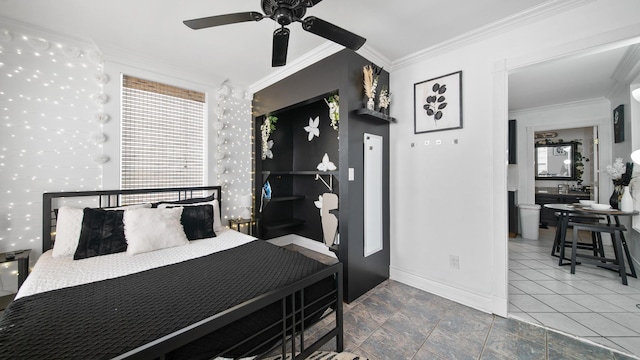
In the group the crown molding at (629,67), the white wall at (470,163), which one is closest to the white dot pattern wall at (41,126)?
the white wall at (470,163)

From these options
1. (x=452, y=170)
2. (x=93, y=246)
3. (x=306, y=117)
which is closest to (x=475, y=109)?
(x=452, y=170)

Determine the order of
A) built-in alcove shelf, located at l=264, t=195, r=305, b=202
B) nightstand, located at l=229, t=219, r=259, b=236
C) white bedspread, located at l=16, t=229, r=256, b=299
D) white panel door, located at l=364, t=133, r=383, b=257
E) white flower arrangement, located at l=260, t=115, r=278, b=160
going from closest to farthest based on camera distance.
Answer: white bedspread, located at l=16, t=229, r=256, b=299, white panel door, located at l=364, t=133, r=383, b=257, nightstand, located at l=229, t=219, r=259, b=236, built-in alcove shelf, located at l=264, t=195, r=305, b=202, white flower arrangement, located at l=260, t=115, r=278, b=160

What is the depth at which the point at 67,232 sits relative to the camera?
1963 millimetres

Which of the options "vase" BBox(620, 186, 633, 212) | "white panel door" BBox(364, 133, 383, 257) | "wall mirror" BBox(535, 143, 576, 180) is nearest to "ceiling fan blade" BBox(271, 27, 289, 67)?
"white panel door" BBox(364, 133, 383, 257)

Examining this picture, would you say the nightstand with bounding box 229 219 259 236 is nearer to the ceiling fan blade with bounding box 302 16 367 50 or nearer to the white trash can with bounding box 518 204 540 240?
the ceiling fan blade with bounding box 302 16 367 50

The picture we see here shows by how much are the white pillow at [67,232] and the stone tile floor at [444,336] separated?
7.60 feet

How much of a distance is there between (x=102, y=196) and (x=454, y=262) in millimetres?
3860

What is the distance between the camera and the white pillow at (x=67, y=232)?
1920mm

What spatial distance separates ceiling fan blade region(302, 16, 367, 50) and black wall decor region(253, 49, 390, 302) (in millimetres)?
704

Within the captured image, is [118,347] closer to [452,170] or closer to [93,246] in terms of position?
[93,246]

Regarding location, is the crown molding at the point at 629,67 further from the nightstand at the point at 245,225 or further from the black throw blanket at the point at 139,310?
the nightstand at the point at 245,225

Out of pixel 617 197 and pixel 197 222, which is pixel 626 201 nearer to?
pixel 617 197

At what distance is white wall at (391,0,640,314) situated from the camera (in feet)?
6.07

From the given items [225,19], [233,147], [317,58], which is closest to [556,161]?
[317,58]
